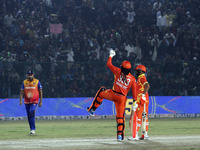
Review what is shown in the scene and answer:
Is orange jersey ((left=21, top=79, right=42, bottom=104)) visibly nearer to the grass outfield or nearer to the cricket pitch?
the grass outfield

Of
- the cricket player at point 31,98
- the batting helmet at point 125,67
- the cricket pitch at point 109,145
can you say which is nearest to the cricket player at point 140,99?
the cricket pitch at point 109,145

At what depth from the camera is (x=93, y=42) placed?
107 feet

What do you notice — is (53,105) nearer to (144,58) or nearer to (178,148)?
(144,58)

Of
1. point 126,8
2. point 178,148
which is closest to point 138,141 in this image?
point 178,148

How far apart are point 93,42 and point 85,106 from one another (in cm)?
690

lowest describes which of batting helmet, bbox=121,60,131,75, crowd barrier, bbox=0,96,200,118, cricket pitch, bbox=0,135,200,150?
crowd barrier, bbox=0,96,200,118

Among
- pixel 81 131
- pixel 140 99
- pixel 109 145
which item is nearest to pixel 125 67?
pixel 140 99

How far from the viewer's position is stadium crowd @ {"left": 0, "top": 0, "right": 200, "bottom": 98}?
88.7 feet

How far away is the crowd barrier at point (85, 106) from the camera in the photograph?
26.2 meters

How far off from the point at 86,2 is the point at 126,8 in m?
3.06

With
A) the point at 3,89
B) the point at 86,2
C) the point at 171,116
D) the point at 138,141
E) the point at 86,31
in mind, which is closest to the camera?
the point at 138,141

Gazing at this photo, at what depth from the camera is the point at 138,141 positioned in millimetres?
13438

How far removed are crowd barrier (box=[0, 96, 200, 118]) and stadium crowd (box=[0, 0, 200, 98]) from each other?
0.45m

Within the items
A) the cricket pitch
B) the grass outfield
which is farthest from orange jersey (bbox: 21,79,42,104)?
the cricket pitch
